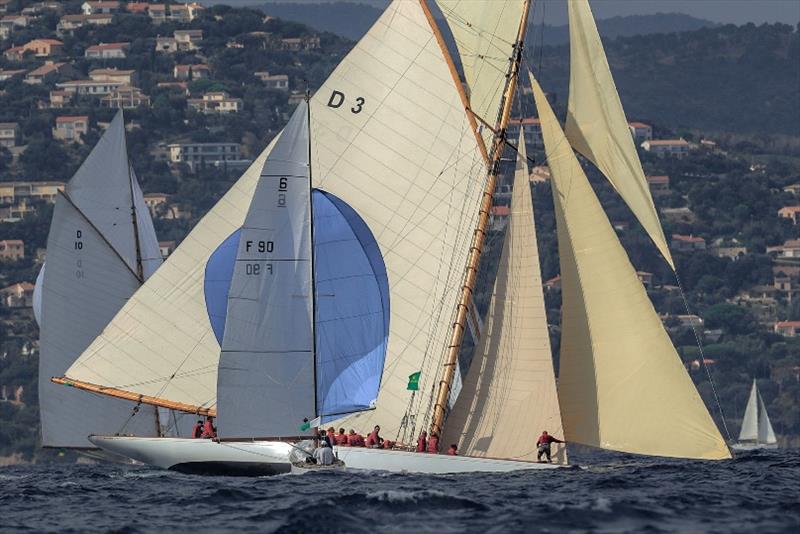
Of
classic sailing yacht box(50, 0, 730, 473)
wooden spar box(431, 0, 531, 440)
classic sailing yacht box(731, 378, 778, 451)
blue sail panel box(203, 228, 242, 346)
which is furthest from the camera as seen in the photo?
classic sailing yacht box(731, 378, 778, 451)

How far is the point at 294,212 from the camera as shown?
159ft

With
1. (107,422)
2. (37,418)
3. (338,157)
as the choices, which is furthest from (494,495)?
(37,418)

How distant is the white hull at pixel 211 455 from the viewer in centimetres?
5031

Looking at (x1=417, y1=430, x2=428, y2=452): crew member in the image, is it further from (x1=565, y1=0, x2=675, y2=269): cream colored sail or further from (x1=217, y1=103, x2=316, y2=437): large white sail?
(x1=565, y1=0, x2=675, y2=269): cream colored sail

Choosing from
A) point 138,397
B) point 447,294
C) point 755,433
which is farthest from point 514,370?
point 755,433

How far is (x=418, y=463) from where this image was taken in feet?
160

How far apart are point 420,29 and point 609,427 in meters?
10.4

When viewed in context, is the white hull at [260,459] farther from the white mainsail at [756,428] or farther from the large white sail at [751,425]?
the large white sail at [751,425]

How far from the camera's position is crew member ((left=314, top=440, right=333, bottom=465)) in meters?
48.2

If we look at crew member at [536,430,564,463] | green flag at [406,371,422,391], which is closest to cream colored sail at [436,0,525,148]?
green flag at [406,371,422,391]

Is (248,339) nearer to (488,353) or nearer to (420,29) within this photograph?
(488,353)

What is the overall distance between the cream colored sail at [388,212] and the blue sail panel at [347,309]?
1.10 feet

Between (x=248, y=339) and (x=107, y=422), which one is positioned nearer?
(x=248, y=339)

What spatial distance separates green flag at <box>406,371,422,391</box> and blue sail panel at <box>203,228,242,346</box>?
5322 mm
